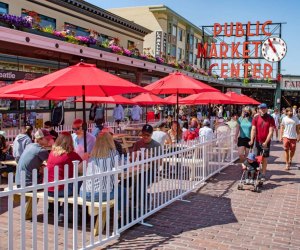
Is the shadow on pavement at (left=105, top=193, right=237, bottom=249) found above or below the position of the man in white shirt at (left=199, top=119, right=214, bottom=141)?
below

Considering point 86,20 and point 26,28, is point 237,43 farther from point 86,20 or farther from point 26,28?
point 26,28

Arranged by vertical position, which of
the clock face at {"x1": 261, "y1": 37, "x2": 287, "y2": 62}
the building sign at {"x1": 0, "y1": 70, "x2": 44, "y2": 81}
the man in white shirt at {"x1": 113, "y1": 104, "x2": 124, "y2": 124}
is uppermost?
the clock face at {"x1": 261, "y1": 37, "x2": 287, "y2": 62}

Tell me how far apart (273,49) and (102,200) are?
3692 cm

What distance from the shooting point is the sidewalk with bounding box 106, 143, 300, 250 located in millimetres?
5082

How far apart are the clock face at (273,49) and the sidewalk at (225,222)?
105 ft

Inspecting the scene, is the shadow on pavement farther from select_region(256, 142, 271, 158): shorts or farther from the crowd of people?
select_region(256, 142, 271, 158): shorts

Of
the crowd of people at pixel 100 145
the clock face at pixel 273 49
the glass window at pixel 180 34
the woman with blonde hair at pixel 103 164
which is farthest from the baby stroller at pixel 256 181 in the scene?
the glass window at pixel 180 34

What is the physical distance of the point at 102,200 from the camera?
202 inches

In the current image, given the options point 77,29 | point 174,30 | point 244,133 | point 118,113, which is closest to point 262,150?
point 244,133

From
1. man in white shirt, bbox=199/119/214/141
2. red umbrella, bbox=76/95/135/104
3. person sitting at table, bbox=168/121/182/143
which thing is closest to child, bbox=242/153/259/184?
man in white shirt, bbox=199/119/214/141

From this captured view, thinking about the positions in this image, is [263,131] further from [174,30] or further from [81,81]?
[174,30]

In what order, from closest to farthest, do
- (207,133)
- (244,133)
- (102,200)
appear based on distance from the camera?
1. (102,200)
2. (207,133)
3. (244,133)

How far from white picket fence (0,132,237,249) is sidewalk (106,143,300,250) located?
25 centimetres

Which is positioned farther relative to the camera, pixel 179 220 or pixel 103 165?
pixel 179 220
